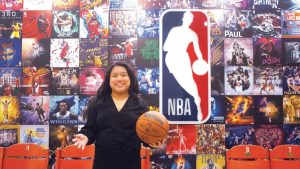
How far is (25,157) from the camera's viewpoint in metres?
4.20

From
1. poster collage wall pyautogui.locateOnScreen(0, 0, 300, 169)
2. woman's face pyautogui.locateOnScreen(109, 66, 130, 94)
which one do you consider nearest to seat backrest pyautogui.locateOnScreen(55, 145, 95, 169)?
poster collage wall pyautogui.locateOnScreen(0, 0, 300, 169)

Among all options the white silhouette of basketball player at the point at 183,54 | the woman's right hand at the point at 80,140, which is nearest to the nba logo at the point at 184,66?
the white silhouette of basketball player at the point at 183,54

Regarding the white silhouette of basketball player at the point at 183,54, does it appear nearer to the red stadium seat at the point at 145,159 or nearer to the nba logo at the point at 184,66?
the nba logo at the point at 184,66

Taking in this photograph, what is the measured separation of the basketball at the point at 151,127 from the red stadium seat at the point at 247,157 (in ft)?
6.16

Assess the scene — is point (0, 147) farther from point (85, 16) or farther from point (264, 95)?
point (264, 95)

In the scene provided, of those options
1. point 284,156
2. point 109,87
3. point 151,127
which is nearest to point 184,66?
point 284,156

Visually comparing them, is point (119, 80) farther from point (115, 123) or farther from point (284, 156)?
point (284, 156)

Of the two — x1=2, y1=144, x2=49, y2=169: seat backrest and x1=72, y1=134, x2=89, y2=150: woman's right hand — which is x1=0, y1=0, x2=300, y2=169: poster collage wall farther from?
x1=72, y1=134, x2=89, y2=150: woman's right hand

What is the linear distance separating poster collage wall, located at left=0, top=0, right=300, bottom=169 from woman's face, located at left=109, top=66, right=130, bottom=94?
2062mm

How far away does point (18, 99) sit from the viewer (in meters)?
4.61

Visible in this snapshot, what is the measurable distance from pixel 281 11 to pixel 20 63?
3.52 m

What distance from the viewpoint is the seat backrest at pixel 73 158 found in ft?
13.6

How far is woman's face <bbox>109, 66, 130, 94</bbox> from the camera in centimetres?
251

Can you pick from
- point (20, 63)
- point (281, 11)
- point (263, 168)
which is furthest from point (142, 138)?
point (281, 11)
